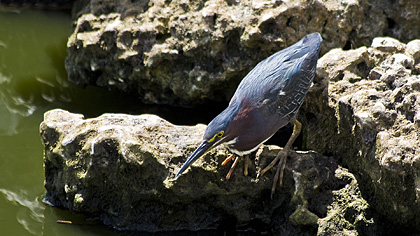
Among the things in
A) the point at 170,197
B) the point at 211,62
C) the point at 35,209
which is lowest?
the point at 35,209

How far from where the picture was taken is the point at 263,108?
166 inches

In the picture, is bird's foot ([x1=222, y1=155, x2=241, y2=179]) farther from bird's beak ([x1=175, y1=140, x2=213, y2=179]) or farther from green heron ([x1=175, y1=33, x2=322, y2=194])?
bird's beak ([x1=175, y1=140, x2=213, y2=179])

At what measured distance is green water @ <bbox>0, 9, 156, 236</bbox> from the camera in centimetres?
468

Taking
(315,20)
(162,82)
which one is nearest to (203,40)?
(162,82)

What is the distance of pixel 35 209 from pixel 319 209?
2.38 metres

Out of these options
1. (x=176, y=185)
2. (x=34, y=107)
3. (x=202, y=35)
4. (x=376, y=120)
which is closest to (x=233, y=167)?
(x=176, y=185)

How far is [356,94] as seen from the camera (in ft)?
13.8

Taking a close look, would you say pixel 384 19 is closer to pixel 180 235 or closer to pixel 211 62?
pixel 211 62

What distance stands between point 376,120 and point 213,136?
1.16 m

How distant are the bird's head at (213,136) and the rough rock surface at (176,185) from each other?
0.22m

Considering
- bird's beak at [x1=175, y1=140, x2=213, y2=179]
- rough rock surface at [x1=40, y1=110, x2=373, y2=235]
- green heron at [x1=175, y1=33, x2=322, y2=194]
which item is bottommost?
rough rock surface at [x1=40, y1=110, x2=373, y2=235]

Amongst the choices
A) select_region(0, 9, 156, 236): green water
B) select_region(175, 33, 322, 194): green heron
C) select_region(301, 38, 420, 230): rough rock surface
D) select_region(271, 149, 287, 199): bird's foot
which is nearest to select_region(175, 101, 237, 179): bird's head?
select_region(175, 33, 322, 194): green heron

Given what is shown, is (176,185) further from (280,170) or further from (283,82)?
(283,82)

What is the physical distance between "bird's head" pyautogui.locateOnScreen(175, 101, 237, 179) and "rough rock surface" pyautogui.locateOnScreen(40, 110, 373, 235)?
215 mm
